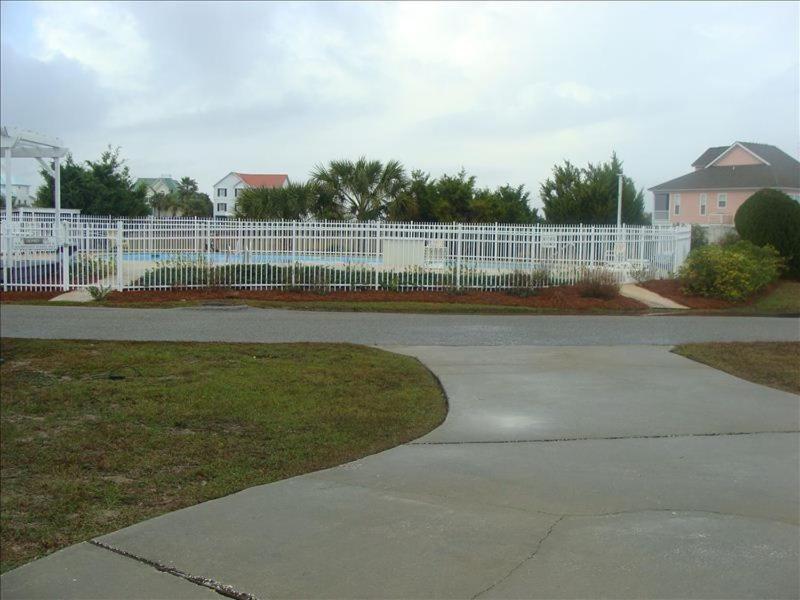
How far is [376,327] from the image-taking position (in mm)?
14156

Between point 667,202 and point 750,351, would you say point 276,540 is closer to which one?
point 750,351

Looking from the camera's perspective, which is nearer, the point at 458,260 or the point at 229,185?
the point at 458,260

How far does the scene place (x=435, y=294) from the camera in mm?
19656

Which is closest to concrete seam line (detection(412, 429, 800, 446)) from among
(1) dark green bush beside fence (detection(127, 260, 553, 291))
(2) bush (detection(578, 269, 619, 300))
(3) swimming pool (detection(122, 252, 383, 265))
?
(2) bush (detection(578, 269, 619, 300))

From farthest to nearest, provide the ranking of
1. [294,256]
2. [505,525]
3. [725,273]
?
1. [294,256]
2. [725,273]
3. [505,525]

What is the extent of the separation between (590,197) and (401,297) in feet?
61.7

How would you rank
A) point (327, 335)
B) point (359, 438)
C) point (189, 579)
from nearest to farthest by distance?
point (189, 579), point (359, 438), point (327, 335)

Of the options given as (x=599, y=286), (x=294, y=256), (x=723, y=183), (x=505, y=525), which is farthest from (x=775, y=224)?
(x=723, y=183)

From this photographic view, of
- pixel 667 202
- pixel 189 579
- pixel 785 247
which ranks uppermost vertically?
pixel 667 202

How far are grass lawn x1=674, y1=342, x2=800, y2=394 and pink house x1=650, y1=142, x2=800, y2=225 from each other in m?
16.7

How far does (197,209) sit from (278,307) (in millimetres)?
64836

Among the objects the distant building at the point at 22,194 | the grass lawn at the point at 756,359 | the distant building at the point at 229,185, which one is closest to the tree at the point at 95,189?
the distant building at the point at 22,194

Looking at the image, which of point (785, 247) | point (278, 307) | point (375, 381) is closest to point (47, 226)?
point (278, 307)

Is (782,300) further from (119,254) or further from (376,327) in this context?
(119,254)
